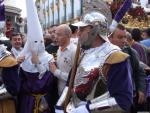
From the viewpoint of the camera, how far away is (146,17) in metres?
13.3

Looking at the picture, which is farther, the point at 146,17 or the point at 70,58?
the point at 146,17

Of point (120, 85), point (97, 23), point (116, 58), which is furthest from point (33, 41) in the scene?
point (120, 85)

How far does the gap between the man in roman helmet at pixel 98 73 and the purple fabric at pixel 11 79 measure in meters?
1.07

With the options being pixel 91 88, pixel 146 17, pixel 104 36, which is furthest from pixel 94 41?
pixel 146 17

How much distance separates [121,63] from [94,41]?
366 millimetres

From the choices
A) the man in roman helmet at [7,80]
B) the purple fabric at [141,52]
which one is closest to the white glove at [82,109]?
the man in roman helmet at [7,80]

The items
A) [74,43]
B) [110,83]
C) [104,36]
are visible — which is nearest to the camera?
[110,83]

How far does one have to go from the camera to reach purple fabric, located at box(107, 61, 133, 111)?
14.1 ft

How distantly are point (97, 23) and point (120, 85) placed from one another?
62 cm

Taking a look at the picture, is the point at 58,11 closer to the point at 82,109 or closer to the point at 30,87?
the point at 30,87

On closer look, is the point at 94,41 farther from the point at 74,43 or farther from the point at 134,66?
the point at 74,43

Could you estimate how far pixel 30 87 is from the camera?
6000mm

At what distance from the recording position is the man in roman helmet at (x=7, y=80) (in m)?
5.55

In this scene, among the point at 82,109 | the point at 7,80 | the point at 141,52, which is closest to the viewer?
the point at 82,109
